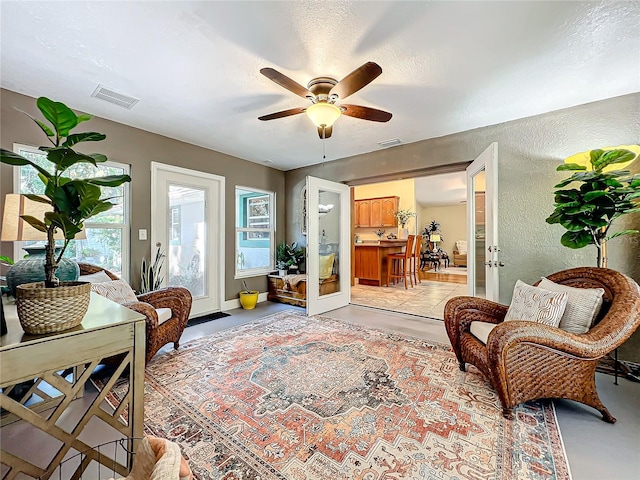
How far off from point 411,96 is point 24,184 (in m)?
3.74

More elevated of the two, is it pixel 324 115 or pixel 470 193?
pixel 324 115

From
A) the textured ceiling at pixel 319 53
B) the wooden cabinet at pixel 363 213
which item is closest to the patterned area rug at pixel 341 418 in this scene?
the textured ceiling at pixel 319 53

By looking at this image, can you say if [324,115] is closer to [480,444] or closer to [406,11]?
[406,11]

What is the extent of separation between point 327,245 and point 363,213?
417 cm

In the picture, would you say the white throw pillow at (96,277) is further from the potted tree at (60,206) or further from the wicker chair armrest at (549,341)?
the wicker chair armrest at (549,341)

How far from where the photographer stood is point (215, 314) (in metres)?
4.04

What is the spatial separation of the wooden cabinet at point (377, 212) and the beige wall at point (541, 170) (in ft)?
13.9

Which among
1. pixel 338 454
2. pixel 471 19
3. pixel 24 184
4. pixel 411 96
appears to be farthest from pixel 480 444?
pixel 24 184

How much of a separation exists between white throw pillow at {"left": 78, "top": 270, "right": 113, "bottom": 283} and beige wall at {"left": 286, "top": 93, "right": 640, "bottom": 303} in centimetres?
404

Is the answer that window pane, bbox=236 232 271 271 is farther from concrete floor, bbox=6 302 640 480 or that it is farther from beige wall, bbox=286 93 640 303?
beige wall, bbox=286 93 640 303

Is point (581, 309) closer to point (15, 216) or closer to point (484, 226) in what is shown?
point (484, 226)

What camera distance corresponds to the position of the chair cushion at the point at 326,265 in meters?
4.33

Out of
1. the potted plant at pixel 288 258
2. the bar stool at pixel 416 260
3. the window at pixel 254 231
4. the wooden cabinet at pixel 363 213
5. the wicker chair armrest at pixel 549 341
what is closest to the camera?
the wicker chair armrest at pixel 549 341

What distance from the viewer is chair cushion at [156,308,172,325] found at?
2.49 meters
